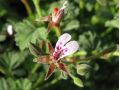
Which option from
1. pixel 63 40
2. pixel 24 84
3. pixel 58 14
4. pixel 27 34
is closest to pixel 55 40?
pixel 27 34

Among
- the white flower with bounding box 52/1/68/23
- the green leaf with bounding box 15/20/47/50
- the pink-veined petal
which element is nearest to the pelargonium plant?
the pink-veined petal

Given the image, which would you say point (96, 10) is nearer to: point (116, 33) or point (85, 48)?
point (116, 33)

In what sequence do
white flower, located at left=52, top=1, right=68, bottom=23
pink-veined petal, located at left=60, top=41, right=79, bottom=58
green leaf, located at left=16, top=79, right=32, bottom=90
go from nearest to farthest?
pink-veined petal, located at left=60, top=41, right=79, bottom=58
white flower, located at left=52, top=1, right=68, bottom=23
green leaf, located at left=16, top=79, right=32, bottom=90

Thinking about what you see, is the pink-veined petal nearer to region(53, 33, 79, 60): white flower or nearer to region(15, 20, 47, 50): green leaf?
region(53, 33, 79, 60): white flower

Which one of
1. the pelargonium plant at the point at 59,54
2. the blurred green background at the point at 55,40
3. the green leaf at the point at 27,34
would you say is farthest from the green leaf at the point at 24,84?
the pelargonium plant at the point at 59,54

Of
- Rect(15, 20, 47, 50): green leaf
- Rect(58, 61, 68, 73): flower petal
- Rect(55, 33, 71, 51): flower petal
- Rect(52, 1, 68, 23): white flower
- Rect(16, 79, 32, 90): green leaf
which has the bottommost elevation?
Rect(16, 79, 32, 90): green leaf

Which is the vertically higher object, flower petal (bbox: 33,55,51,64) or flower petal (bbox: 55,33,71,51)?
flower petal (bbox: 55,33,71,51)

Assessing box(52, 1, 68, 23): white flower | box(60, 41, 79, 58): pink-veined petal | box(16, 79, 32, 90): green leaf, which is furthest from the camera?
box(16, 79, 32, 90): green leaf

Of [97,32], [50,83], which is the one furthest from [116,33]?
[50,83]
